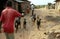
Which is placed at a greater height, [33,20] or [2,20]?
[2,20]

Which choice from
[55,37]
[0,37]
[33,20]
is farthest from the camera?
[33,20]

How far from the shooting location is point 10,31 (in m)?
7.33

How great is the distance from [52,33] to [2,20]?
5.19 meters

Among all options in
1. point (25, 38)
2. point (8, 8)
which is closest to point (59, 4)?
point (25, 38)

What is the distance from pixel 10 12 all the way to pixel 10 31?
2.10ft

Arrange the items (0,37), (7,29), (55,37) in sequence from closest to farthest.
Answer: (7,29), (55,37), (0,37)

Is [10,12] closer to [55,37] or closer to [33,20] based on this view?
[55,37]

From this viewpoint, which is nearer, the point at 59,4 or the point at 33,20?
the point at 33,20

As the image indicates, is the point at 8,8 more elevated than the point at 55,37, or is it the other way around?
the point at 8,8

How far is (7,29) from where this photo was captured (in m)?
7.31

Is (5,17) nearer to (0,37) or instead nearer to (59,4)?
(0,37)

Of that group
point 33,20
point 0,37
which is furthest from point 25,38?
point 33,20

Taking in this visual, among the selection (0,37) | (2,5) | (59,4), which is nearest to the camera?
(0,37)

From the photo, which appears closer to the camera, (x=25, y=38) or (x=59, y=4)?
(x=25, y=38)
